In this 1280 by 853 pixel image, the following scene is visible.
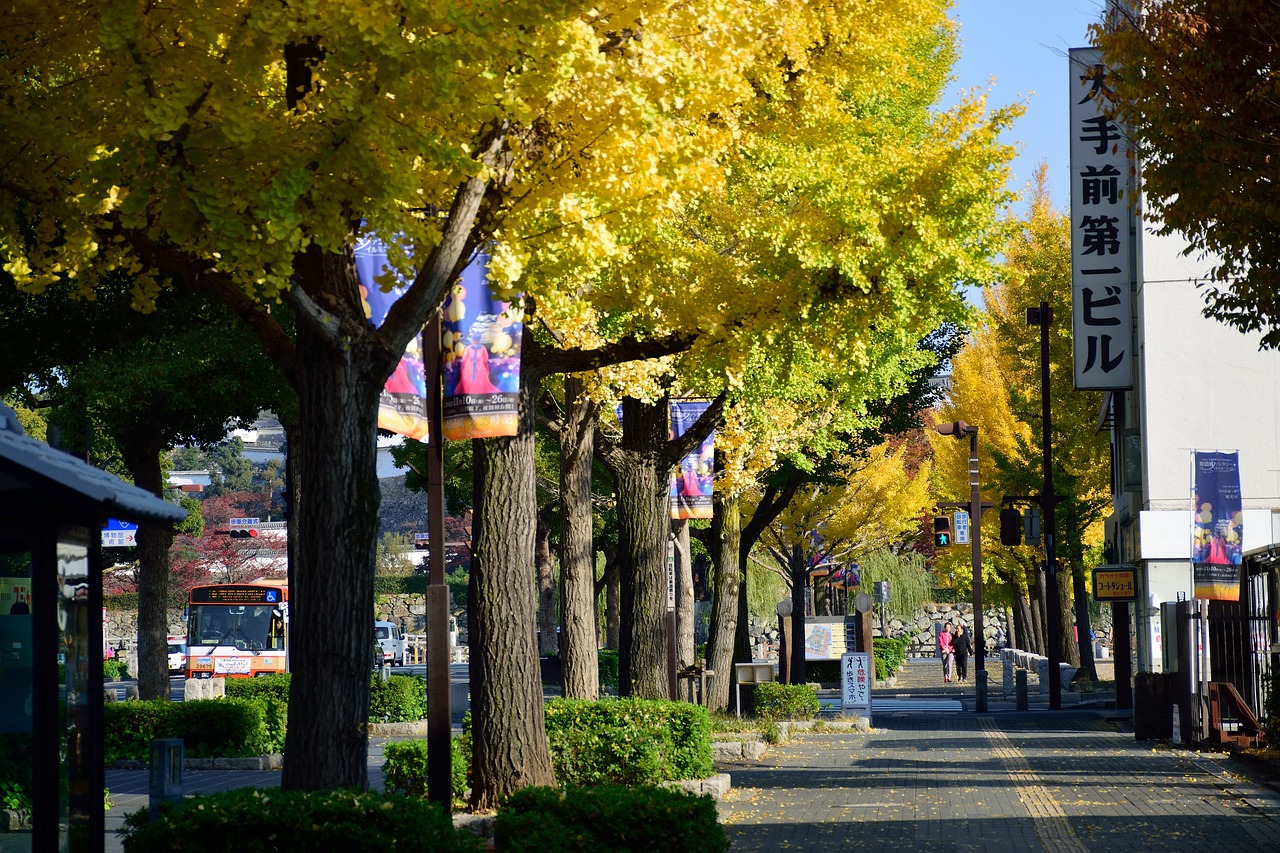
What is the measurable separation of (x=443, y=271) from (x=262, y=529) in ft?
301

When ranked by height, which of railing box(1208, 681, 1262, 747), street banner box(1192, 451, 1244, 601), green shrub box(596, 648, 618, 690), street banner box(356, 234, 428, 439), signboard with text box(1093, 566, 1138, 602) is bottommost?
green shrub box(596, 648, 618, 690)

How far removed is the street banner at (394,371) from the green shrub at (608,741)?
4.42 m

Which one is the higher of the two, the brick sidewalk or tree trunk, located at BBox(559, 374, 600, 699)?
tree trunk, located at BBox(559, 374, 600, 699)

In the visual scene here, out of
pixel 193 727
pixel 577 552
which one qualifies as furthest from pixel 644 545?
pixel 193 727

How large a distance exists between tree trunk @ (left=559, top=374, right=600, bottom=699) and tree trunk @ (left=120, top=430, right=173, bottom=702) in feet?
23.2

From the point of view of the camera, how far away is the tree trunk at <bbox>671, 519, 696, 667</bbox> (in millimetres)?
26078

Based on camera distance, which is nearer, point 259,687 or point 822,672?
point 259,687

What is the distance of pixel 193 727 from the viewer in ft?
69.6

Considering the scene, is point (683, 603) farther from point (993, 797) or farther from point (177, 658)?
point (177, 658)

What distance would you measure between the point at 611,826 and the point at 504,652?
13.6ft

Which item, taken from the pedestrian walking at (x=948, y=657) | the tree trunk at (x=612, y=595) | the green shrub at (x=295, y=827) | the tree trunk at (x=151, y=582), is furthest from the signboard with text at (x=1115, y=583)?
the green shrub at (x=295, y=827)

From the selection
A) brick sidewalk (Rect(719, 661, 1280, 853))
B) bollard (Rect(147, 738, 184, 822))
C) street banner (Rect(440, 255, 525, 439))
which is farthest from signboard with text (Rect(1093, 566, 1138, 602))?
bollard (Rect(147, 738, 184, 822))

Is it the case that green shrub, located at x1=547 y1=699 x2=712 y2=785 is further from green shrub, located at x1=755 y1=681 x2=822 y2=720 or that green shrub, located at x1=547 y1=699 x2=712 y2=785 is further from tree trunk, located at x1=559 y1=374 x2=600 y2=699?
green shrub, located at x1=755 y1=681 x2=822 y2=720

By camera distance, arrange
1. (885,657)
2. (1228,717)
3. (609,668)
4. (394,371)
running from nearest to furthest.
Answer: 1. (394,371)
2. (1228,717)
3. (609,668)
4. (885,657)
